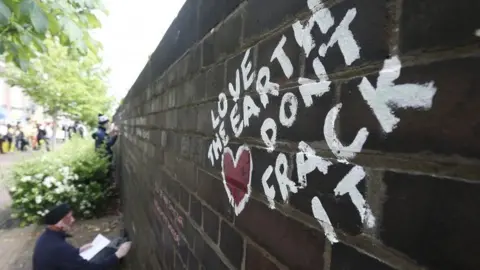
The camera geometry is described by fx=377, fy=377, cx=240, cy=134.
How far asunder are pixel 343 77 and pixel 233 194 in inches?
26.1

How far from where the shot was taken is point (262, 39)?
109 cm

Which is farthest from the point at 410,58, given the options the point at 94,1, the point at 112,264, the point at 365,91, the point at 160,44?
the point at 112,264

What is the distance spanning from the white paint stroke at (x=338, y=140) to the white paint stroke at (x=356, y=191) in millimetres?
34

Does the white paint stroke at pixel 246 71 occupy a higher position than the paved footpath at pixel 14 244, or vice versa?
the white paint stroke at pixel 246 71

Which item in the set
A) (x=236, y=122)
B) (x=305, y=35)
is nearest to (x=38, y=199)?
(x=236, y=122)

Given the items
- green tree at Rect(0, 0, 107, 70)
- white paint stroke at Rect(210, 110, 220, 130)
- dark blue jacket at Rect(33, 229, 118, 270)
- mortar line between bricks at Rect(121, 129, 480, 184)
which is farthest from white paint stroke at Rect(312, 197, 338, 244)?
dark blue jacket at Rect(33, 229, 118, 270)

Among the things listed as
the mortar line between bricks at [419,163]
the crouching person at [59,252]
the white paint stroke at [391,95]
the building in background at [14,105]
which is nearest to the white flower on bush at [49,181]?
the crouching person at [59,252]

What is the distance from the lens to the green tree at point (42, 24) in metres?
2.30

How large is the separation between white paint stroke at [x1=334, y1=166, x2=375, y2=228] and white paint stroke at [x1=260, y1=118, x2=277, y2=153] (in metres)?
0.30

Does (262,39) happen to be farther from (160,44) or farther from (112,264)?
(112,264)

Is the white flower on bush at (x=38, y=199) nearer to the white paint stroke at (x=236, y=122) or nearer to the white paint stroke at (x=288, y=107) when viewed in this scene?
the white paint stroke at (x=236, y=122)

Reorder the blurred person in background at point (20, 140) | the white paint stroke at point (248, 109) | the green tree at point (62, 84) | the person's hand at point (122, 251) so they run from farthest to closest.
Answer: the blurred person in background at point (20, 140) < the green tree at point (62, 84) < the person's hand at point (122, 251) < the white paint stroke at point (248, 109)

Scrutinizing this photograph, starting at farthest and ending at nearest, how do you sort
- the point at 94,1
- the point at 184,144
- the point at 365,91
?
the point at 94,1 < the point at 184,144 < the point at 365,91

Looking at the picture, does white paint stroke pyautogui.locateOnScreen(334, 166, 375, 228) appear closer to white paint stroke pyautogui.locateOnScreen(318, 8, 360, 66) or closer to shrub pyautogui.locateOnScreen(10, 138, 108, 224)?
white paint stroke pyautogui.locateOnScreen(318, 8, 360, 66)
